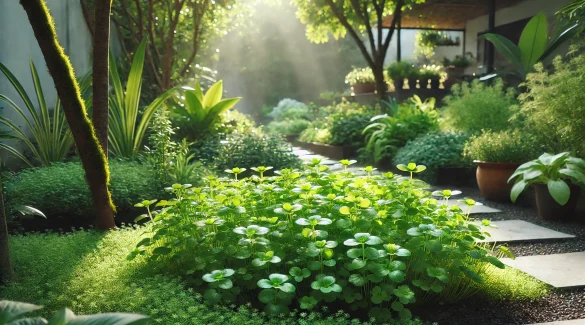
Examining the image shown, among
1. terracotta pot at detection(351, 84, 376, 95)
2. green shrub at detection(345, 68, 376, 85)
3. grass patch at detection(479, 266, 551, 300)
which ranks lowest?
grass patch at detection(479, 266, 551, 300)

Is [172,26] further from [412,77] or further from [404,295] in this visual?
[404,295]

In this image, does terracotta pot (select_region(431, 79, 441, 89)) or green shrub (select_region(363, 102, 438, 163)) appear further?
terracotta pot (select_region(431, 79, 441, 89))

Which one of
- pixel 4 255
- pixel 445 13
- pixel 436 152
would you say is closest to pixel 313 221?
pixel 4 255

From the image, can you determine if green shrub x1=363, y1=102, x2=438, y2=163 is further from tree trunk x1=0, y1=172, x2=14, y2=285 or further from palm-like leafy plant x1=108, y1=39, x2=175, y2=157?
tree trunk x1=0, y1=172, x2=14, y2=285

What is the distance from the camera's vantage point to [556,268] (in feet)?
9.98

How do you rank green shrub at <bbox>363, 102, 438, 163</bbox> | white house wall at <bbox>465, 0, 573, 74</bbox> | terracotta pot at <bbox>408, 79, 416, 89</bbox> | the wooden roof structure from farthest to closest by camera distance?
the wooden roof structure
terracotta pot at <bbox>408, 79, 416, 89</bbox>
white house wall at <bbox>465, 0, 573, 74</bbox>
green shrub at <bbox>363, 102, 438, 163</bbox>

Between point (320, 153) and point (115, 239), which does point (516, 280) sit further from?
point (320, 153)

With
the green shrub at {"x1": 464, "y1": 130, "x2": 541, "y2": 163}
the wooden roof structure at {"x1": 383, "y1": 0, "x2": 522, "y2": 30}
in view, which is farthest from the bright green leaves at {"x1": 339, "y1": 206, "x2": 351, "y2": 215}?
the wooden roof structure at {"x1": 383, "y1": 0, "x2": 522, "y2": 30}

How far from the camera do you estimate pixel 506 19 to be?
42.1ft

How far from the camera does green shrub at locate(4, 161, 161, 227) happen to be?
380 cm

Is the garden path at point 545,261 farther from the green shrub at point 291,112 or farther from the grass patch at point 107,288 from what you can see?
the green shrub at point 291,112

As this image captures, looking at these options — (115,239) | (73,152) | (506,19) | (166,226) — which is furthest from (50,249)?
(506,19)

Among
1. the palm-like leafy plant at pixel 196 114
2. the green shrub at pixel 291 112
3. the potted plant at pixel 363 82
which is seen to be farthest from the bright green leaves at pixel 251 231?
the green shrub at pixel 291 112

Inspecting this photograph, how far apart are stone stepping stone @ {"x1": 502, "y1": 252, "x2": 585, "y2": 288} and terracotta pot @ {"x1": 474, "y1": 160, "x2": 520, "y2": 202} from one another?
1738 mm
